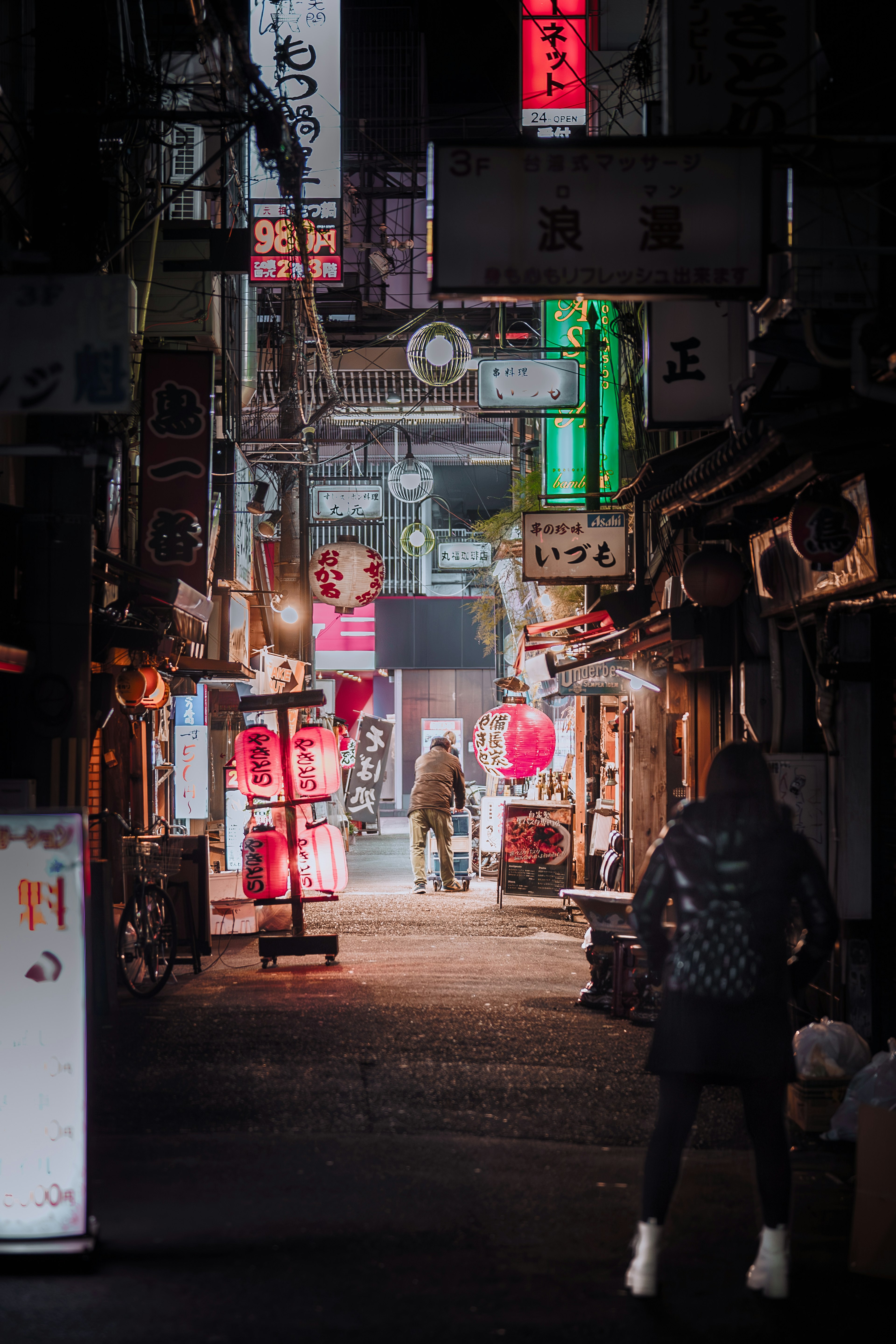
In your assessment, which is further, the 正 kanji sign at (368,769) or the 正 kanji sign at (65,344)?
the 正 kanji sign at (368,769)

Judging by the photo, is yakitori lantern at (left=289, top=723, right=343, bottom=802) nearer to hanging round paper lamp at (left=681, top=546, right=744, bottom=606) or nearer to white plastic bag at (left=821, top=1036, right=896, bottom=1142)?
hanging round paper lamp at (left=681, top=546, right=744, bottom=606)

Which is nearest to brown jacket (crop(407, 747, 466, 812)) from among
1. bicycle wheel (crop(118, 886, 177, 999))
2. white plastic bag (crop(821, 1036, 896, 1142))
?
bicycle wheel (crop(118, 886, 177, 999))

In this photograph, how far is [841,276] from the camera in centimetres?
764

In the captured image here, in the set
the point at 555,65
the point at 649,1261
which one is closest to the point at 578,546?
the point at 555,65

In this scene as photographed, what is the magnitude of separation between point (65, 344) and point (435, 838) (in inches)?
584

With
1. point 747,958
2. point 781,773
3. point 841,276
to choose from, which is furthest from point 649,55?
point 747,958

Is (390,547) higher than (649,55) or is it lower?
lower

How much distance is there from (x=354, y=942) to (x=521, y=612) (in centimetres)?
1424

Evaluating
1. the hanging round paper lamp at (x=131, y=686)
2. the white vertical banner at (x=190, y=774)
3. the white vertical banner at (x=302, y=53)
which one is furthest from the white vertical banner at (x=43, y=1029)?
the white vertical banner at (x=190, y=774)

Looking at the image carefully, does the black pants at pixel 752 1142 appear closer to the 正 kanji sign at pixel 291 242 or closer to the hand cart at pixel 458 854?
the 正 kanji sign at pixel 291 242

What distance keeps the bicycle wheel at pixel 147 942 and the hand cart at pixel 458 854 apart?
338 inches

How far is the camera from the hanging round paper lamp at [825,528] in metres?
7.82

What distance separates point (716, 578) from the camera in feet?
35.5

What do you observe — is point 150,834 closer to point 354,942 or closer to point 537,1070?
point 354,942
